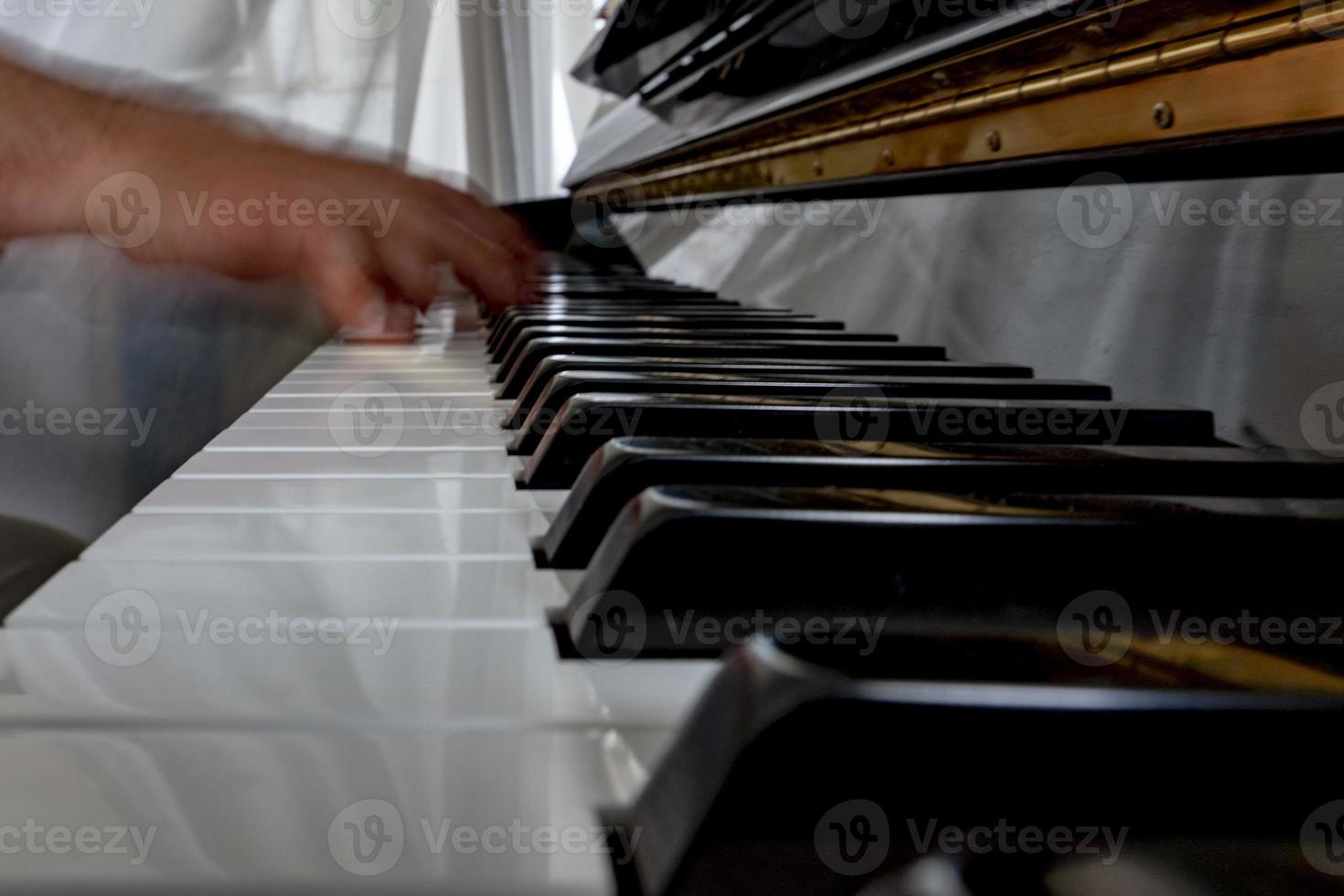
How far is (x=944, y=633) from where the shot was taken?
29 centimetres

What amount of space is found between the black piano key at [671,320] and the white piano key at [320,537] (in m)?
0.48

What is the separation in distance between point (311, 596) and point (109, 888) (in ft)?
0.58

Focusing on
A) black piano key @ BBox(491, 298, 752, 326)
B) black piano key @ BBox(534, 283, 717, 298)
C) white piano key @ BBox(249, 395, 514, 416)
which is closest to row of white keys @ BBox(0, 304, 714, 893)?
white piano key @ BBox(249, 395, 514, 416)

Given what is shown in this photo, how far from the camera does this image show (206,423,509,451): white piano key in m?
0.64

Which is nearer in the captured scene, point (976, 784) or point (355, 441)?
point (976, 784)

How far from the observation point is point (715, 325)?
3.10ft

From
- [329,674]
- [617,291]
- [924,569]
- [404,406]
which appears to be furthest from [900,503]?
[617,291]

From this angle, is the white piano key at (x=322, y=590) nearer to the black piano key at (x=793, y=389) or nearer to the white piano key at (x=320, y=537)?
the white piano key at (x=320, y=537)

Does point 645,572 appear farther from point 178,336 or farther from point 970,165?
point 178,336

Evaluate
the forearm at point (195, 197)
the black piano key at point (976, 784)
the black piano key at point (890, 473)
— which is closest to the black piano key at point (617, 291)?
the forearm at point (195, 197)

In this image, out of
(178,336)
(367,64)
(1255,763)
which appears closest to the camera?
(1255,763)

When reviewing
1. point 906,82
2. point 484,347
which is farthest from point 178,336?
point 906,82

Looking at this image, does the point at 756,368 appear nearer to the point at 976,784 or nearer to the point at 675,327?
the point at 675,327

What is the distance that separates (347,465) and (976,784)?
440 millimetres
